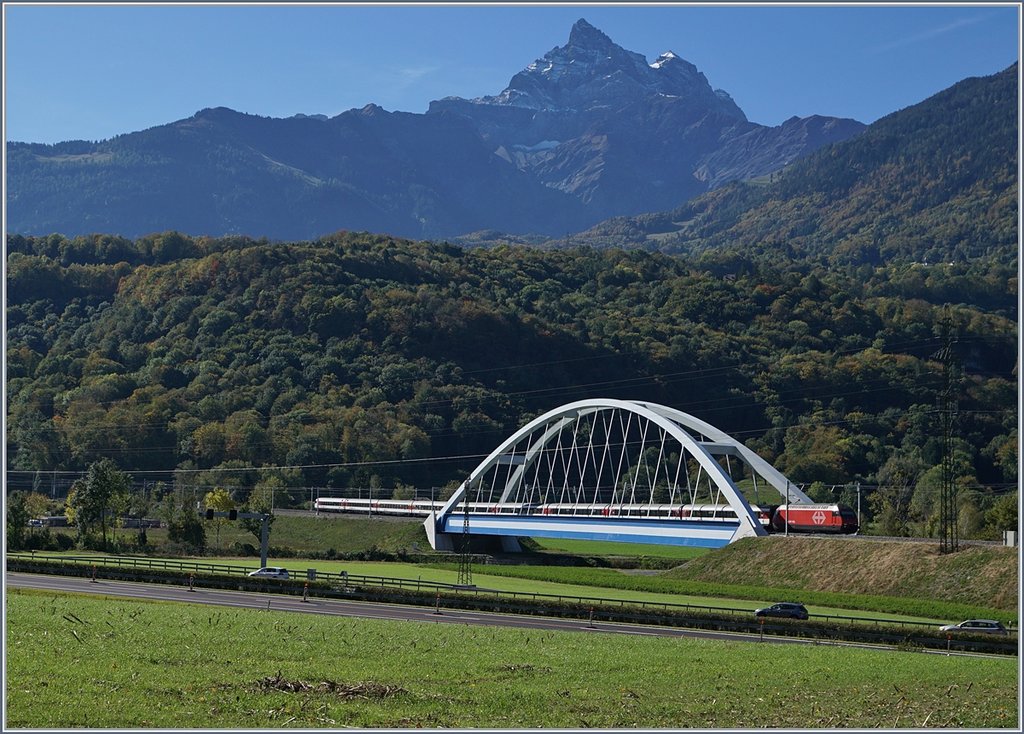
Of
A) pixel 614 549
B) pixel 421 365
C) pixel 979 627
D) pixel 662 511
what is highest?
pixel 421 365

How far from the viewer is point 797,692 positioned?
26.7 metres

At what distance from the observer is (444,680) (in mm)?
26672

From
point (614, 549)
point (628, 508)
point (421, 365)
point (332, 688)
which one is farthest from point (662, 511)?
point (421, 365)

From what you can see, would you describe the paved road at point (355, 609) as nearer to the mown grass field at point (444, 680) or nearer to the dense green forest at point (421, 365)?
the mown grass field at point (444, 680)

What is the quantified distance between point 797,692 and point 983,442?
383 ft

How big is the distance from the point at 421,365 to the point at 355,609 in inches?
4054

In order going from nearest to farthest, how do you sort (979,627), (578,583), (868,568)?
(979,627) < (868,568) < (578,583)

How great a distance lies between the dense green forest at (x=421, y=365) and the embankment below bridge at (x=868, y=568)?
27949 mm

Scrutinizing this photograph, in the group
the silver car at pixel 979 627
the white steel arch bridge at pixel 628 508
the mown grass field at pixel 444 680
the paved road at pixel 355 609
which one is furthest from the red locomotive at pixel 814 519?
the mown grass field at pixel 444 680

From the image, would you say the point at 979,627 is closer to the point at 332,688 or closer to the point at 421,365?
the point at 332,688

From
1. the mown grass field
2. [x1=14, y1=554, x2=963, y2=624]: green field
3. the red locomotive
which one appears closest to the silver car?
[x1=14, y1=554, x2=963, y2=624]: green field

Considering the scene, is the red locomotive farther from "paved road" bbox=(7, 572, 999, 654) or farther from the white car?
the white car

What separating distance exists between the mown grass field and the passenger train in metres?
37.5

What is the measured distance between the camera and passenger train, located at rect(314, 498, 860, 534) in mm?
72688
